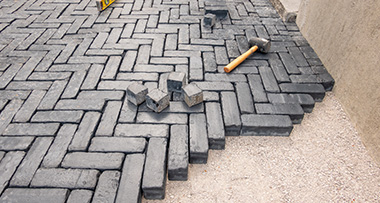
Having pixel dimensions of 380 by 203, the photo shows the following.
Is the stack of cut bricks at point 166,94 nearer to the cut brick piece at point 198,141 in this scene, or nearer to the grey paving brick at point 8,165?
the cut brick piece at point 198,141

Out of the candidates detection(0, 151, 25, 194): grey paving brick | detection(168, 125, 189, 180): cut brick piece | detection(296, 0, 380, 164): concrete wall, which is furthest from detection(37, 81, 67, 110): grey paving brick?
detection(296, 0, 380, 164): concrete wall

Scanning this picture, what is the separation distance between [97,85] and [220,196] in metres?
1.91

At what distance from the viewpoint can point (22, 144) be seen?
2373 millimetres

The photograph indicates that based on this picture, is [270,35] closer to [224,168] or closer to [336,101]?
[336,101]

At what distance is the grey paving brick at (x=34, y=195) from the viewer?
1.99 meters

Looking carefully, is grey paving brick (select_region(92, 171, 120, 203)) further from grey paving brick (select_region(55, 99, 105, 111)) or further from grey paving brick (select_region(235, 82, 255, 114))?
grey paving brick (select_region(235, 82, 255, 114))

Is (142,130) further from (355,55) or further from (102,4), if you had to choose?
(102,4)

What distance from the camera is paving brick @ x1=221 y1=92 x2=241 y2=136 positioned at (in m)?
2.64

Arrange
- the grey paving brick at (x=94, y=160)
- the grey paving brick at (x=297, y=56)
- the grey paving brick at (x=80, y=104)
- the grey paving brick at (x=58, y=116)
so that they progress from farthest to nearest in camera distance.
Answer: the grey paving brick at (x=297, y=56), the grey paving brick at (x=80, y=104), the grey paving brick at (x=58, y=116), the grey paving brick at (x=94, y=160)

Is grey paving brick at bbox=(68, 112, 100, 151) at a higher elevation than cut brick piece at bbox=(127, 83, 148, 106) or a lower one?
lower

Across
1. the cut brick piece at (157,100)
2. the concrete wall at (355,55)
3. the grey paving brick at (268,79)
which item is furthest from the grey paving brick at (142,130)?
the concrete wall at (355,55)

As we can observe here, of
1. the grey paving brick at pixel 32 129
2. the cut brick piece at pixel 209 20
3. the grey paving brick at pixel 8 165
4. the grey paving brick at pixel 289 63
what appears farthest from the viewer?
the cut brick piece at pixel 209 20

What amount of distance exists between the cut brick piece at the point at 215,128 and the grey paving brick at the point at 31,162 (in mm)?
1543

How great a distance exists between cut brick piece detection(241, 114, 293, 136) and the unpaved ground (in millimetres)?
70
